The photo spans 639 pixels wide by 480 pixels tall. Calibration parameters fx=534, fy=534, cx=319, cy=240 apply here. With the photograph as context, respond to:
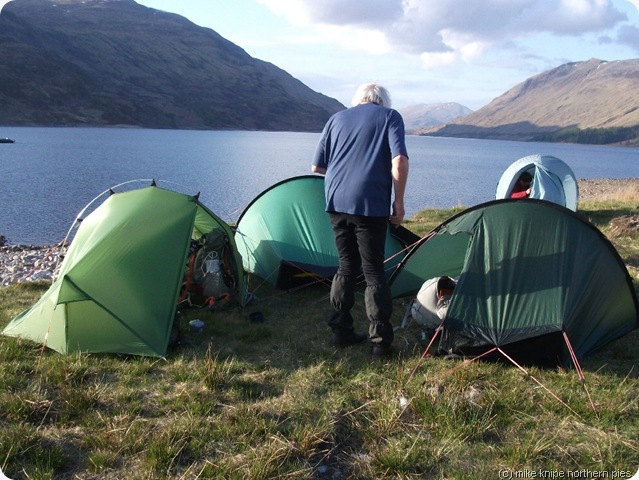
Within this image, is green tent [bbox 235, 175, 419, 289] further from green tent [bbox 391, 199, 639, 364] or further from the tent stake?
the tent stake

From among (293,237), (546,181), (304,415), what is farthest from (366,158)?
(546,181)

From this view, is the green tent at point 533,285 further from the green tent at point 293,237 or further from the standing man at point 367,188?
the green tent at point 293,237

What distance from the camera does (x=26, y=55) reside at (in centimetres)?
11669

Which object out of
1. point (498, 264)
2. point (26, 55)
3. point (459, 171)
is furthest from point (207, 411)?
point (26, 55)

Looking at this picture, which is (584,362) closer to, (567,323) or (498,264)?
(567,323)

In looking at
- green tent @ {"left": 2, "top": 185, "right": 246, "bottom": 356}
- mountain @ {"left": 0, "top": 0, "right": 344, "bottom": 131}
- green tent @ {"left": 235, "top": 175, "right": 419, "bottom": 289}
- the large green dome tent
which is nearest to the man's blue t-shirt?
green tent @ {"left": 2, "top": 185, "right": 246, "bottom": 356}

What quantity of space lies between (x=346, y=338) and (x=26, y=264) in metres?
8.61

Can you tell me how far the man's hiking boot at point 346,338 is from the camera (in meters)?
5.54

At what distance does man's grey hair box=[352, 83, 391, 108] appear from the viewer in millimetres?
5180

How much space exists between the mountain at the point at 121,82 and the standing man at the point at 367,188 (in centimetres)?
10560

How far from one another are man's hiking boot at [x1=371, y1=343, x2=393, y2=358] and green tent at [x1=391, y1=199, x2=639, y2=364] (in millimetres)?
576

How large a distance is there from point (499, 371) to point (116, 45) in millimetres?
182546

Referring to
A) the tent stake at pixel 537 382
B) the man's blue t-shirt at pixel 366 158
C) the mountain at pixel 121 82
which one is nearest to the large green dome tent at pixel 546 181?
the tent stake at pixel 537 382

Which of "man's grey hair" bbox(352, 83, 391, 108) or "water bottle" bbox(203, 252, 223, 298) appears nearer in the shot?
"man's grey hair" bbox(352, 83, 391, 108)
